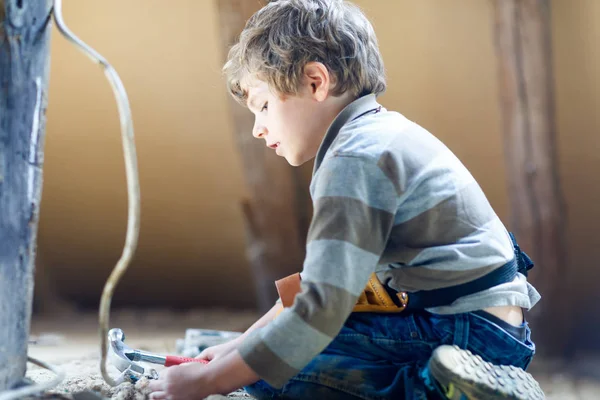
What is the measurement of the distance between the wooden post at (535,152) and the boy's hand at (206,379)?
1726 mm

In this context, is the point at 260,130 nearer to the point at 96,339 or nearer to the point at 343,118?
the point at 343,118

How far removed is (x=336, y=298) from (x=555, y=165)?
1762 millimetres

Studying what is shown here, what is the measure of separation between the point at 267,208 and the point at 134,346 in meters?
0.78

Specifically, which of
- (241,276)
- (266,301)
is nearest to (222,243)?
(241,276)

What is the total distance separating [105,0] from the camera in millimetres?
2787

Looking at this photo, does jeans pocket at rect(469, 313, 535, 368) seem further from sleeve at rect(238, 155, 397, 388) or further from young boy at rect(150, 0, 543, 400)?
sleeve at rect(238, 155, 397, 388)

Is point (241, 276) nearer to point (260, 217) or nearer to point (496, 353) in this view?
point (260, 217)

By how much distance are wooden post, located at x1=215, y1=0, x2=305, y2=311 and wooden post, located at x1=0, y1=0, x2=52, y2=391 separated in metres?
1.62

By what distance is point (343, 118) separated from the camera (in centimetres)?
117

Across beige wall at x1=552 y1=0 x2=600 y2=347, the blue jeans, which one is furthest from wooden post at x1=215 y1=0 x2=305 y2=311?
the blue jeans

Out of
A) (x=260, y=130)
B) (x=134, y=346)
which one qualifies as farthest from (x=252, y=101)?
(x=134, y=346)

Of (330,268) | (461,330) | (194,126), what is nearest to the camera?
(330,268)

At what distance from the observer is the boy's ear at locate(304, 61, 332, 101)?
3.87 feet

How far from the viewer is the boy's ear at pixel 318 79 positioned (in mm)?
1181
